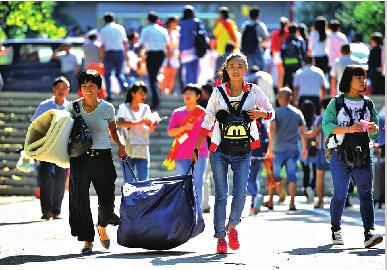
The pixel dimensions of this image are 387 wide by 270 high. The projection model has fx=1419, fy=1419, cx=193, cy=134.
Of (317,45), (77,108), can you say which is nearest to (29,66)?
(317,45)

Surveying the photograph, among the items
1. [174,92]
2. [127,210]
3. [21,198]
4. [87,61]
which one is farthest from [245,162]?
[174,92]

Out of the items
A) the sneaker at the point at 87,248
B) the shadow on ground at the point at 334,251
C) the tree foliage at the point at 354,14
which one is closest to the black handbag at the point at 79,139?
the sneaker at the point at 87,248

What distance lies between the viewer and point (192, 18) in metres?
24.7

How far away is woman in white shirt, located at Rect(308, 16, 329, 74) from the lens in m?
26.0

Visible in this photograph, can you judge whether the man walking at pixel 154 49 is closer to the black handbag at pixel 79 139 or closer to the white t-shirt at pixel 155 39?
the white t-shirt at pixel 155 39

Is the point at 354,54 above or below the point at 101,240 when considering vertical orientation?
above

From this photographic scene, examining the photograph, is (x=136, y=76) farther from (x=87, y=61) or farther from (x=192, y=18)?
(x=192, y=18)

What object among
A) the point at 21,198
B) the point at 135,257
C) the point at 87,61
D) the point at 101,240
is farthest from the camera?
the point at 87,61

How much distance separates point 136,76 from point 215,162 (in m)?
18.2

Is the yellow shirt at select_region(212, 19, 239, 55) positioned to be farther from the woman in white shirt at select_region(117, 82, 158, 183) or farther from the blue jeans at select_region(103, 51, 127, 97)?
the woman in white shirt at select_region(117, 82, 158, 183)

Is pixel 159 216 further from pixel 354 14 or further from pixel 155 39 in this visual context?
pixel 354 14

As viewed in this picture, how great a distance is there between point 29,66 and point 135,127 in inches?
488

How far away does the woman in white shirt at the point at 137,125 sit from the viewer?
16391 mm

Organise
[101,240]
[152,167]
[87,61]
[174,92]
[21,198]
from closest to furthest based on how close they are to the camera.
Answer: [101,240]
[21,198]
[152,167]
[87,61]
[174,92]
